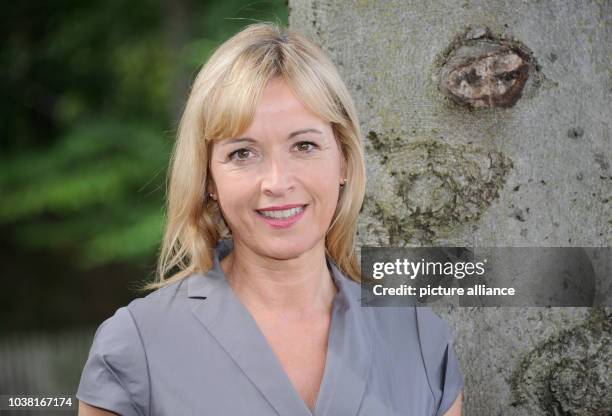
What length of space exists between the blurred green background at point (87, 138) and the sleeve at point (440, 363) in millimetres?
2763

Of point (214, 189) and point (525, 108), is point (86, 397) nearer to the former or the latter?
point (214, 189)

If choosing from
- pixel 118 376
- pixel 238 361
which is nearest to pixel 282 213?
pixel 238 361

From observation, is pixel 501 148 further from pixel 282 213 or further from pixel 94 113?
pixel 94 113

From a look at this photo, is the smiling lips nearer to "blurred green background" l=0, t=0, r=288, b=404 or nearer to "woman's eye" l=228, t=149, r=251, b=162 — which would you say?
"woman's eye" l=228, t=149, r=251, b=162

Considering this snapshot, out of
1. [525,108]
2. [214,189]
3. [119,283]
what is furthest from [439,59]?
[119,283]

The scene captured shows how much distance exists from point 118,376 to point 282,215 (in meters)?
0.42

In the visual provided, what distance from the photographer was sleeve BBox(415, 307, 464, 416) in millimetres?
1729

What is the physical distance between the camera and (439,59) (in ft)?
5.65

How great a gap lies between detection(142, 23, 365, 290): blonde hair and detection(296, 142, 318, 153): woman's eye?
0.06 meters

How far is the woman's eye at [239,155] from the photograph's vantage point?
1.59m

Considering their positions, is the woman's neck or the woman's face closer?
the woman's face

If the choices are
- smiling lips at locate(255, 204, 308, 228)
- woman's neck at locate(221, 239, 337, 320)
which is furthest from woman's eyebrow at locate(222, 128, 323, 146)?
woman's neck at locate(221, 239, 337, 320)

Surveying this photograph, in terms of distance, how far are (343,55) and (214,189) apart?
39 centimetres

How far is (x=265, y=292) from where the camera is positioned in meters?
1.72
